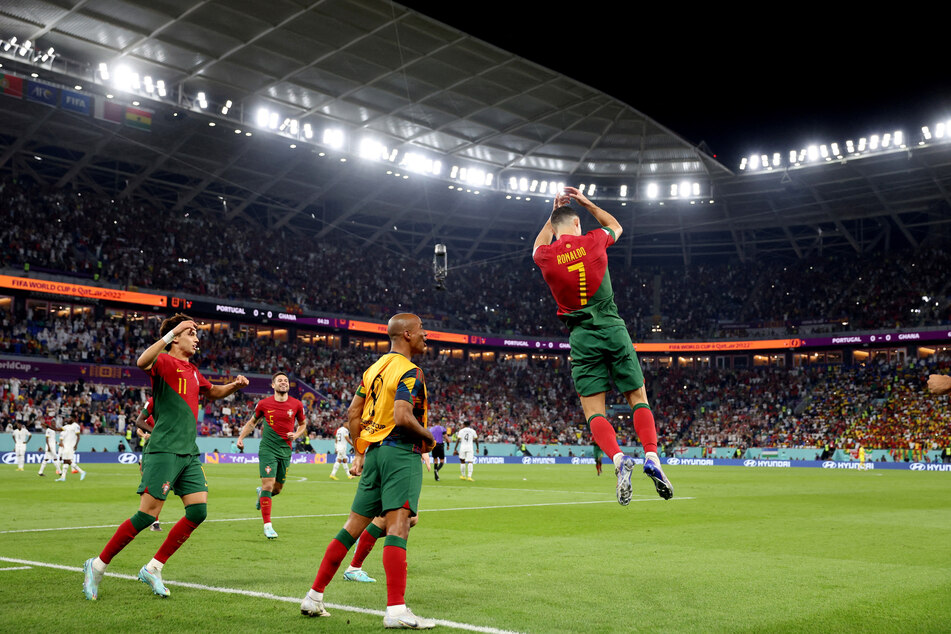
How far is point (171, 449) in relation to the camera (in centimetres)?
812

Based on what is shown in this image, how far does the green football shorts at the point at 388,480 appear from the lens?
6.81 metres

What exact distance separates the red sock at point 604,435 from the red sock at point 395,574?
192cm

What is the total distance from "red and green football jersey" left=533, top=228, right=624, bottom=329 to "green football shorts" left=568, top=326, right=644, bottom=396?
10 cm

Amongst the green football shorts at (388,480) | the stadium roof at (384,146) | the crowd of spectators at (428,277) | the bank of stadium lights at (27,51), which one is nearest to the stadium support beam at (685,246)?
the stadium roof at (384,146)

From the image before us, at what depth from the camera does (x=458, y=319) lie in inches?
2628

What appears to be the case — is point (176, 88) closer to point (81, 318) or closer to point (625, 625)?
point (81, 318)

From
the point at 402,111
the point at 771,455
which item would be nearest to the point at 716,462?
the point at 771,455

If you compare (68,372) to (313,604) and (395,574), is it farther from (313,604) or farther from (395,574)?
(395,574)

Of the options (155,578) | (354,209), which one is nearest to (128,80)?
(354,209)

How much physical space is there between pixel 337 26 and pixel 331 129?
1142cm

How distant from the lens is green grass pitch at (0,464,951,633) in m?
6.77

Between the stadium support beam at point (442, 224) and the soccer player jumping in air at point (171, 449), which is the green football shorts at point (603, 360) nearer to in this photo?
the soccer player jumping in air at point (171, 449)

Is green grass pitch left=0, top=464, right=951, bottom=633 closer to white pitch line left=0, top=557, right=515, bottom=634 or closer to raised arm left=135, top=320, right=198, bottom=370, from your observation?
white pitch line left=0, top=557, right=515, bottom=634

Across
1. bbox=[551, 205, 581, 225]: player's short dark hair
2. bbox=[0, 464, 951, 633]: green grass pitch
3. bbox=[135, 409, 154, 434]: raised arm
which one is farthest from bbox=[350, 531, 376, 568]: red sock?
bbox=[135, 409, 154, 434]: raised arm
